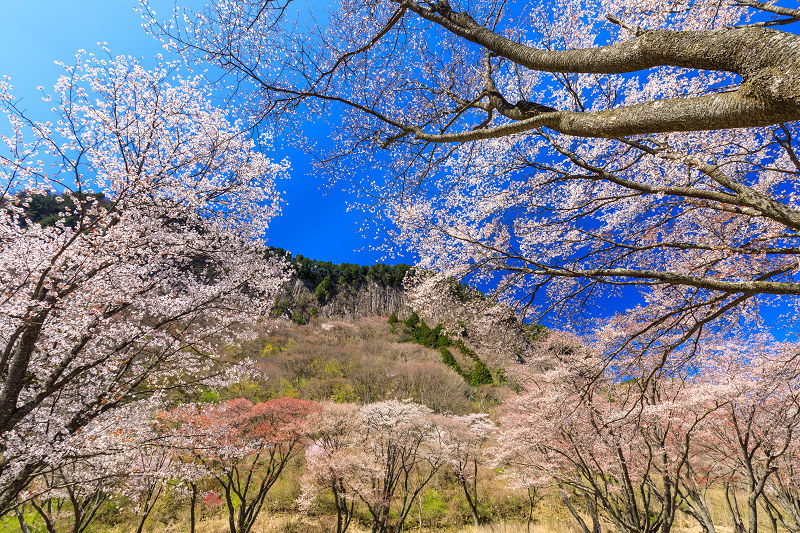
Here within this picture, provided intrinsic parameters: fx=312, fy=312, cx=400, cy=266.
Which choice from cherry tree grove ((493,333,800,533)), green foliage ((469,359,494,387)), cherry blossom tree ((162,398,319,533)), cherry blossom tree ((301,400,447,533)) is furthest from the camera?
green foliage ((469,359,494,387))

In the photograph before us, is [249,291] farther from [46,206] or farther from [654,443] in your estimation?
[46,206]

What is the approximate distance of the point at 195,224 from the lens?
5.55 m

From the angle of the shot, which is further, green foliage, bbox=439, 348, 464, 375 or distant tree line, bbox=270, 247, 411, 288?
distant tree line, bbox=270, 247, 411, 288

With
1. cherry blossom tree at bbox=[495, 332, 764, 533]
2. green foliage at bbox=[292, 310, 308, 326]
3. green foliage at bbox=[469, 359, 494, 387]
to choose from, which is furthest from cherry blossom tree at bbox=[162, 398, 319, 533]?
green foliage at bbox=[292, 310, 308, 326]

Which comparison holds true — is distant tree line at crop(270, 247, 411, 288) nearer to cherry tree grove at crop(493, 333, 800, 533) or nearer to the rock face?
the rock face

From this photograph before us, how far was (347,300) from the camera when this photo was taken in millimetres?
47219

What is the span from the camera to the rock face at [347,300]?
42.8 meters

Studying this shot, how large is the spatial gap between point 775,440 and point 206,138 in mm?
13037

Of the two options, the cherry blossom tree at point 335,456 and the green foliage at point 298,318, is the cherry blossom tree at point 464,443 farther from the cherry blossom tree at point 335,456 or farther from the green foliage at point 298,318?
the green foliage at point 298,318

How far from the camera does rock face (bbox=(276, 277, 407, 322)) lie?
4275 centimetres

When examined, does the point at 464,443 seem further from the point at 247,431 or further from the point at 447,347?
the point at 447,347

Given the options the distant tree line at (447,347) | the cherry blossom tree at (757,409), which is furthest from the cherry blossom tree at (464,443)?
the cherry blossom tree at (757,409)

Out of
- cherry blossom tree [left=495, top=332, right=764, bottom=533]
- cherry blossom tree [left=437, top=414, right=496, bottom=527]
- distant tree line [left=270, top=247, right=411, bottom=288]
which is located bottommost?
cherry blossom tree [left=437, top=414, right=496, bottom=527]

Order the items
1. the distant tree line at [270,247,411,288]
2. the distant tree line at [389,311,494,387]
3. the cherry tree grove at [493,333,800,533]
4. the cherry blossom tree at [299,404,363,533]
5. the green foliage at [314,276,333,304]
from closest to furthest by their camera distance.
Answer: the cherry tree grove at [493,333,800,533] → the cherry blossom tree at [299,404,363,533] → the distant tree line at [389,311,494,387] → the green foliage at [314,276,333,304] → the distant tree line at [270,247,411,288]
